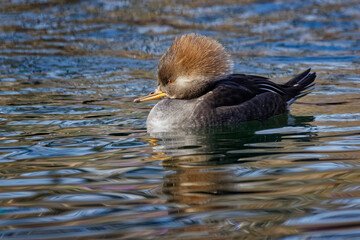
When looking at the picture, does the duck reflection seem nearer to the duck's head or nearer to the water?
the water

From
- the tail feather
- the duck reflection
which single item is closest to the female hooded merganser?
the duck reflection

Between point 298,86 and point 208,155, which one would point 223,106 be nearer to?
point 208,155

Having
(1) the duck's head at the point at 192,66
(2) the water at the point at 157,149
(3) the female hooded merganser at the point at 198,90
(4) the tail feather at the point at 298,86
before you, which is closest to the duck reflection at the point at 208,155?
(2) the water at the point at 157,149

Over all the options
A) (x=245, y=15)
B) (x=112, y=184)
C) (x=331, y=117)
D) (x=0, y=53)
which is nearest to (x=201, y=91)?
(x=331, y=117)

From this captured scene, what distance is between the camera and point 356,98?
809 centimetres

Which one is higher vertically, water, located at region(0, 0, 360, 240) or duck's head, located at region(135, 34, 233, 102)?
duck's head, located at region(135, 34, 233, 102)

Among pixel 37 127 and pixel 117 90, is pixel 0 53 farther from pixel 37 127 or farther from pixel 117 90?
pixel 37 127

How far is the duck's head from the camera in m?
6.64

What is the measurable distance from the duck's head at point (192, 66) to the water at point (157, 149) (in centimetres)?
59

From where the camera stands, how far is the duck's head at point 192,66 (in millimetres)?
6641

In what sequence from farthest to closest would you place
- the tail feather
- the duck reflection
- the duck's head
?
1. the tail feather
2. the duck's head
3. the duck reflection

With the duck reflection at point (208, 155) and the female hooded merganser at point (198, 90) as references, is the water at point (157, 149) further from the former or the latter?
the female hooded merganser at point (198, 90)

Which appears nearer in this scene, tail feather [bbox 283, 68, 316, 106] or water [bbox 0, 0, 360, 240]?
water [bbox 0, 0, 360, 240]

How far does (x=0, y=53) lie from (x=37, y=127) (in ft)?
18.4
